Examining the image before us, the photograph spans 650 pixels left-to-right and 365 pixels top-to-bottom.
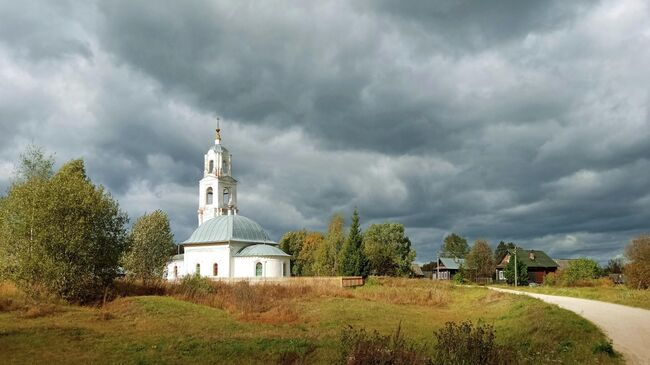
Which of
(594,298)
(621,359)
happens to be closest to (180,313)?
(621,359)

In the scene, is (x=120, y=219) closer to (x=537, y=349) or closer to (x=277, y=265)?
(x=537, y=349)

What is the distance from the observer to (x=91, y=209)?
90.2 ft

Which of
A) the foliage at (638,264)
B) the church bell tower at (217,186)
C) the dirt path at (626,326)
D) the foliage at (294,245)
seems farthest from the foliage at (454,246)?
the dirt path at (626,326)

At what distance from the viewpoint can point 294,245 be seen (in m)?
82.5

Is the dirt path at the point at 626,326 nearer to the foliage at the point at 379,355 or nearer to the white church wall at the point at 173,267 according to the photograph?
the foliage at the point at 379,355

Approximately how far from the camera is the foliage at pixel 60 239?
25.4 m

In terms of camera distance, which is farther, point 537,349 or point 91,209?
point 91,209

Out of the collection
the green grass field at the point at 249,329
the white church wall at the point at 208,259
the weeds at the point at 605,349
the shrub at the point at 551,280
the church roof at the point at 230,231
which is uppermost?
the church roof at the point at 230,231

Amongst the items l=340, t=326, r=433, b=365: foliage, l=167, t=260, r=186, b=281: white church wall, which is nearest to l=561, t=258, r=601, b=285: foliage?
l=167, t=260, r=186, b=281: white church wall

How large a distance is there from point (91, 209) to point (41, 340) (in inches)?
482

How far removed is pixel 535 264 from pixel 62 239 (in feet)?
237

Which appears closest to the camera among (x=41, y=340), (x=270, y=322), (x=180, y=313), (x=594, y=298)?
(x=41, y=340)

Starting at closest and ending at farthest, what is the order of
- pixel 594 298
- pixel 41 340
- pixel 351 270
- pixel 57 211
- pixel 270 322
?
1. pixel 41 340
2. pixel 270 322
3. pixel 57 211
4. pixel 594 298
5. pixel 351 270

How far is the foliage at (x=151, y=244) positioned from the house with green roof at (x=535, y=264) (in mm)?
49159
